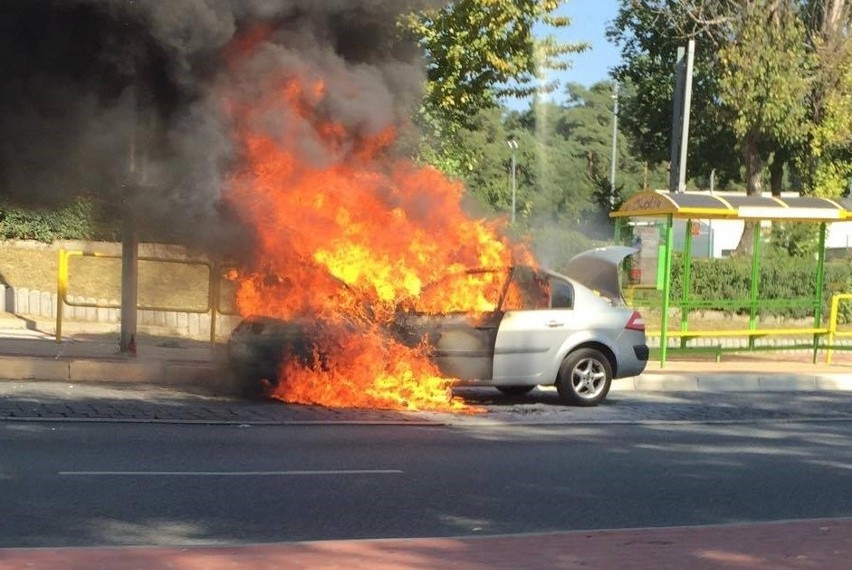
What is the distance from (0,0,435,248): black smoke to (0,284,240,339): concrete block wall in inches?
121

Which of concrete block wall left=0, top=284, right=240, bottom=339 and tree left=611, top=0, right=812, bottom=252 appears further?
tree left=611, top=0, right=812, bottom=252

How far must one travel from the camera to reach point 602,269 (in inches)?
625

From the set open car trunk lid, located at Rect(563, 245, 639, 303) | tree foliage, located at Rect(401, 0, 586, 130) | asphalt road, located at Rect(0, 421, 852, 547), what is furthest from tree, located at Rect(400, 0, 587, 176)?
asphalt road, located at Rect(0, 421, 852, 547)

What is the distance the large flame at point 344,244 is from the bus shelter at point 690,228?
12.3 feet

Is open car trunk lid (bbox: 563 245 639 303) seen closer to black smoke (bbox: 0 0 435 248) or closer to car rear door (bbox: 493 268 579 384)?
car rear door (bbox: 493 268 579 384)

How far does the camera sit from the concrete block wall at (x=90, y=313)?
16.8 m

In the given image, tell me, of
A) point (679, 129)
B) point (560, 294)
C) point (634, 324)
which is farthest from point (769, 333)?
point (560, 294)

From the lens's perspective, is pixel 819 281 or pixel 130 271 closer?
pixel 130 271

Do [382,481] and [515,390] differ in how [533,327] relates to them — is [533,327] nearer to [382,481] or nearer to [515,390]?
[515,390]

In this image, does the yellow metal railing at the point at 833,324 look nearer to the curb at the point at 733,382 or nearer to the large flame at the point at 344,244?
the curb at the point at 733,382

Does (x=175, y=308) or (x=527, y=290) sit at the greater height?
(x=527, y=290)

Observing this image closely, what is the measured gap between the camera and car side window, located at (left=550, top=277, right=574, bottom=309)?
39.9 ft

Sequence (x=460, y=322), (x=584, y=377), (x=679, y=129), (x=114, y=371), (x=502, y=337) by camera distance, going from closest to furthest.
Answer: (x=460, y=322) → (x=502, y=337) → (x=584, y=377) → (x=114, y=371) → (x=679, y=129)

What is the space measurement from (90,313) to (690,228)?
9.07m
